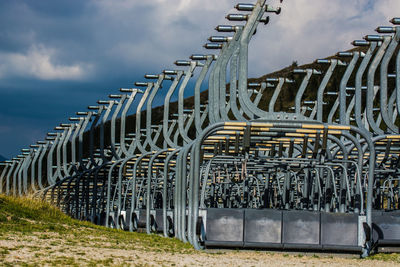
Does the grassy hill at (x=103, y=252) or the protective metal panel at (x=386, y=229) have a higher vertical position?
the protective metal panel at (x=386, y=229)

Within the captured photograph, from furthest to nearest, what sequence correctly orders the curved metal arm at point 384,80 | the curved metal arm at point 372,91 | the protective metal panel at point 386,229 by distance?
the curved metal arm at point 384,80 → the curved metal arm at point 372,91 → the protective metal panel at point 386,229

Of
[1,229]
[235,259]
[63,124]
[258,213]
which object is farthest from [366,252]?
[63,124]

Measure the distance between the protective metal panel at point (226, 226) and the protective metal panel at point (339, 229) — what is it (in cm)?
150

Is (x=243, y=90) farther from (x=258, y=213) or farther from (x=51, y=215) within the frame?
(x=51, y=215)

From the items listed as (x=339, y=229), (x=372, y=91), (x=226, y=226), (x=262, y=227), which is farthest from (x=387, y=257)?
(x=372, y=91)

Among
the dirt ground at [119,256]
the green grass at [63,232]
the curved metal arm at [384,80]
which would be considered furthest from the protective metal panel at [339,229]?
the curved metal arm at [384,80]

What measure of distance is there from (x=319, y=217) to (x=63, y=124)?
2173cm

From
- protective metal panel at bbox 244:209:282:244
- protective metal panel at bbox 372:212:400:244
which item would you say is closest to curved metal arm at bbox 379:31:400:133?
protective metal panel at bbox 372:212:400:244

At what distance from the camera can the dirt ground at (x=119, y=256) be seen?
1046cm

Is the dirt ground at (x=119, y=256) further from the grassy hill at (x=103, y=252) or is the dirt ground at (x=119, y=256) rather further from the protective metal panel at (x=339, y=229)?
the protective metal panel at (x=339, y=229)

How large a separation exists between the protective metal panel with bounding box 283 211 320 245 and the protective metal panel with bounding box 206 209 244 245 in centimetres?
81

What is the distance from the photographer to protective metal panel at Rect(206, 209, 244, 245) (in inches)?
549

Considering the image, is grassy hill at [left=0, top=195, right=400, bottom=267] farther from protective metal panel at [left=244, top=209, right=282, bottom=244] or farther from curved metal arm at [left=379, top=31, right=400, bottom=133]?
curved metal arm at [left=379, top=31, right=400, bottom=133]

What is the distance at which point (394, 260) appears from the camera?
13.4 metres
